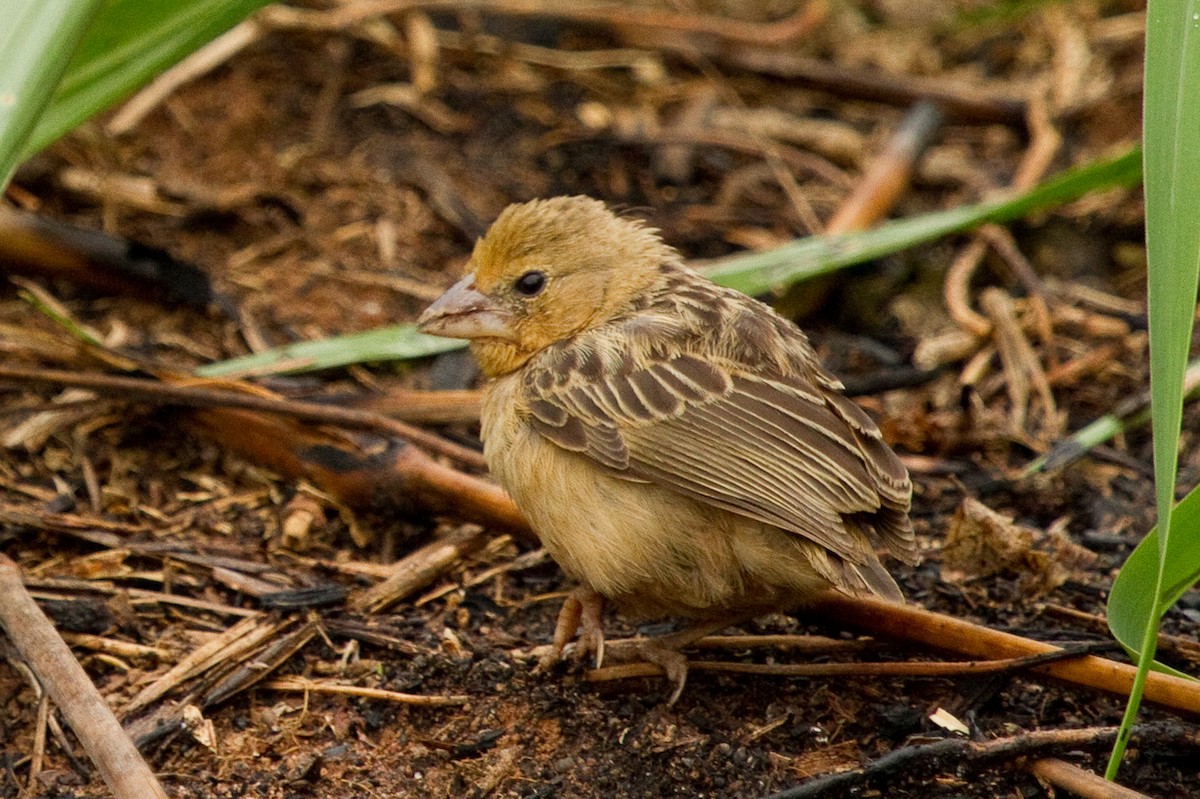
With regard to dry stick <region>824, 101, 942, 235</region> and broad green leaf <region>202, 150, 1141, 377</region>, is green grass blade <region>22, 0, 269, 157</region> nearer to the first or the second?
broad green leaf <region>202, 150, 1141, 377</region>

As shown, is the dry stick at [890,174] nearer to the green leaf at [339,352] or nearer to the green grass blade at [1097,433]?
the green grass blade at [1097,433]

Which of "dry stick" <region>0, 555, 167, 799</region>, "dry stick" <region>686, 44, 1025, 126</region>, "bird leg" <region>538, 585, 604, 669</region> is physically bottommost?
"bird leg" <region>538, 585, 604, 669</region>

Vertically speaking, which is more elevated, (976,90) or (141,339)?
(976,90)

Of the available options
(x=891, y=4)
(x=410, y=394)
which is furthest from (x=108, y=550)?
(x=891, y=4)

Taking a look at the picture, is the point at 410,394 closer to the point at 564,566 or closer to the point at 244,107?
the point at 564,566

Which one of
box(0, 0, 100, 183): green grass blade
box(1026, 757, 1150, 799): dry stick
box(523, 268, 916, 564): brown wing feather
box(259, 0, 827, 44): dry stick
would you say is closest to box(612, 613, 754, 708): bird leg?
box(523, 268, 916, 564): brown wing feather

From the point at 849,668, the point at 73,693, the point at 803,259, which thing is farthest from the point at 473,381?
the point at 73,693

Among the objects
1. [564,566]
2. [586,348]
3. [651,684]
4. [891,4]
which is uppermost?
[891,4]

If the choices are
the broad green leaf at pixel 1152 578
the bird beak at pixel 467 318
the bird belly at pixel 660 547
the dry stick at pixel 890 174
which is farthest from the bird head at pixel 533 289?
the dry stick at pixel 890 174
